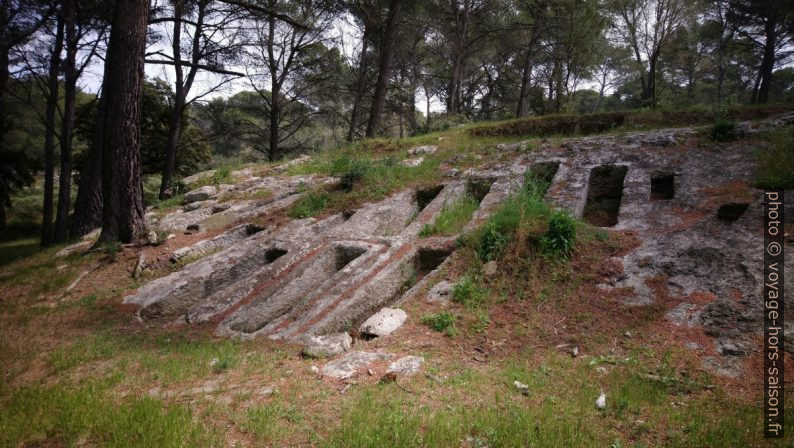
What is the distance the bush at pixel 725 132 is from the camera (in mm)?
8180

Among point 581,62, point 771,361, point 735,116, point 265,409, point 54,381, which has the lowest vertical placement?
point 54,381

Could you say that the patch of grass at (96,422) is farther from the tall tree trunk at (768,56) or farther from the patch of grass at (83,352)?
the tall tree trunk at (768,56)

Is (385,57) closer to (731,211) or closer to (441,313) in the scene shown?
(731,211)

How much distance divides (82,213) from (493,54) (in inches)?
931

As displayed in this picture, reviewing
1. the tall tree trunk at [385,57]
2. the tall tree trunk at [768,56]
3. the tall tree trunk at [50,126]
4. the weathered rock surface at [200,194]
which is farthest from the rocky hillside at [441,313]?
the tall tree trunk at [768,56]

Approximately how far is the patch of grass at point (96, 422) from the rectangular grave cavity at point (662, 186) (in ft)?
26.8

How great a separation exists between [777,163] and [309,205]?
891 centimetres

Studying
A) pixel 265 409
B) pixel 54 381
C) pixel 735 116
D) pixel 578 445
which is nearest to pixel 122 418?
pixel 265 409

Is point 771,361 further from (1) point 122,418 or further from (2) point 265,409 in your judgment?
(1) point 122,418

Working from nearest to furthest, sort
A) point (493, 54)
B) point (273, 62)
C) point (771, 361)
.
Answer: point (771, 361)
point (273, 62)
point (493, 54)

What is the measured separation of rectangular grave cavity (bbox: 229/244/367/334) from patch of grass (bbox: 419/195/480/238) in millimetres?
1301

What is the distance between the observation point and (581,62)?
56.5 ft

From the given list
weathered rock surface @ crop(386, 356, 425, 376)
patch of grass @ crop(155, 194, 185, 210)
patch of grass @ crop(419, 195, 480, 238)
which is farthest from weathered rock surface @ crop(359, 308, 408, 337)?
patch of grass @ crop(155, 194, 185, 210)

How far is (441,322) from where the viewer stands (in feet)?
15.4
